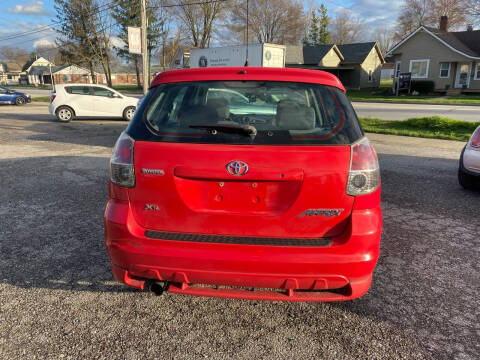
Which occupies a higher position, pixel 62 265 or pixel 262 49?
pixel 262 49

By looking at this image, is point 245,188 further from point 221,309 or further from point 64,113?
point 64,113

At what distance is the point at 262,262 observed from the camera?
2289 millimetres

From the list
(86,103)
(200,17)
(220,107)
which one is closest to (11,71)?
(200,17)

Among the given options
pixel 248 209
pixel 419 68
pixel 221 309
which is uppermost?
pixel 419 68

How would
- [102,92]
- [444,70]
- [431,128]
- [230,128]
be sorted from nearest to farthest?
1. [230,128]
2. [431,128]
3. [102,92]
4. [444,70]

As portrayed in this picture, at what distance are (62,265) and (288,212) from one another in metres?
2.33

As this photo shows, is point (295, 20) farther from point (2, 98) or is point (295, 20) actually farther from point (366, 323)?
point (366, 323)

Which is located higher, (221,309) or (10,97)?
(10,97)

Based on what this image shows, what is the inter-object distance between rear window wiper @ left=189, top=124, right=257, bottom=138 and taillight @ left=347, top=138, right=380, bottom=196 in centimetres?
65

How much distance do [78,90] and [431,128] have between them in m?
13.7

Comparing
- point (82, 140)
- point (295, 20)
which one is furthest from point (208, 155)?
point (295, 20)

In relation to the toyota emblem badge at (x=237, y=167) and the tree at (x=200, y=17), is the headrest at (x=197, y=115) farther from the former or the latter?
the tree at (x=200, y=17)

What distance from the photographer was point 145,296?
3049mm

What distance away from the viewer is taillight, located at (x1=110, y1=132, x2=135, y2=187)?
2430 millimetres
